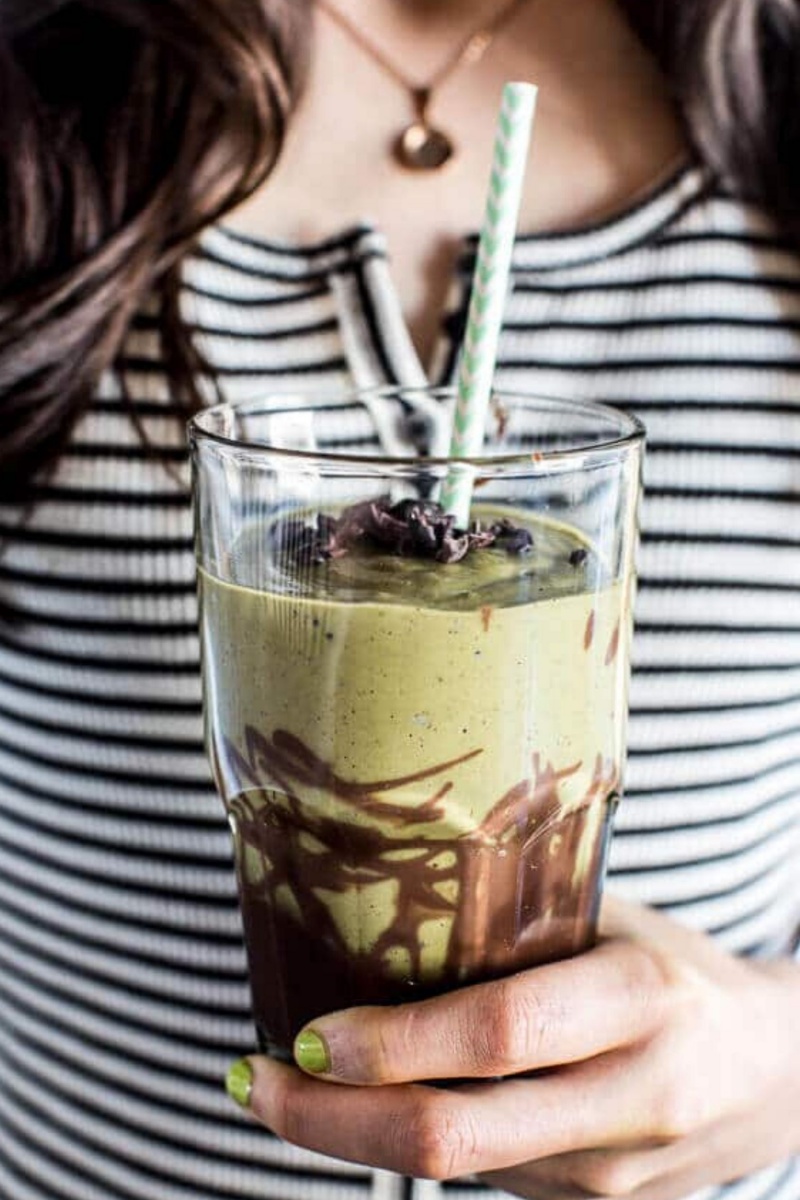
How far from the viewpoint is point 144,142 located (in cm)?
94

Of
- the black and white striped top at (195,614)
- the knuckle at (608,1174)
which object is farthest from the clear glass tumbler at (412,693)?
the black and white striped top at (195,614)

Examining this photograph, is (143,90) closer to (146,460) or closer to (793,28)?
(146,460)

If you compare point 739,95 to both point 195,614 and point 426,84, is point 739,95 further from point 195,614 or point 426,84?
point 195,614

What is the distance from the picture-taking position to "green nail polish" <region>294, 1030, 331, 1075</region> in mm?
600

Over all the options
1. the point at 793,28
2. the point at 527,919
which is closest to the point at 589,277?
the point at 793,28

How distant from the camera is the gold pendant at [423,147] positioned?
1003 millimetres

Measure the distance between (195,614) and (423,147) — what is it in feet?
1.38

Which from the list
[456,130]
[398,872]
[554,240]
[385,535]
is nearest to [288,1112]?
[398,872]

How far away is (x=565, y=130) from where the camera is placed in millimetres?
1011

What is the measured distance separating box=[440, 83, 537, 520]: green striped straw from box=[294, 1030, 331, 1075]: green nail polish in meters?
0.26

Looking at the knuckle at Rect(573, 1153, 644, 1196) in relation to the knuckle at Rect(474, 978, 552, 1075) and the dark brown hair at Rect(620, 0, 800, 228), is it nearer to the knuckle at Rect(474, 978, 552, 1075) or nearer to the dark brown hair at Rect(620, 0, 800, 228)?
the knuckle at Rect(474, 978, 552, 1075)

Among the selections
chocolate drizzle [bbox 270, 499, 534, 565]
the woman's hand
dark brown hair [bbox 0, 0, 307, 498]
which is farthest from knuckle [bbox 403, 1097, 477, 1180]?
dark brown hair [bbox 0, 0, 307, 498]

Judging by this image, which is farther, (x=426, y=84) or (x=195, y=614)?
(x=426, y=84)

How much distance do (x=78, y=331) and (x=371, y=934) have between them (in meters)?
0.51
